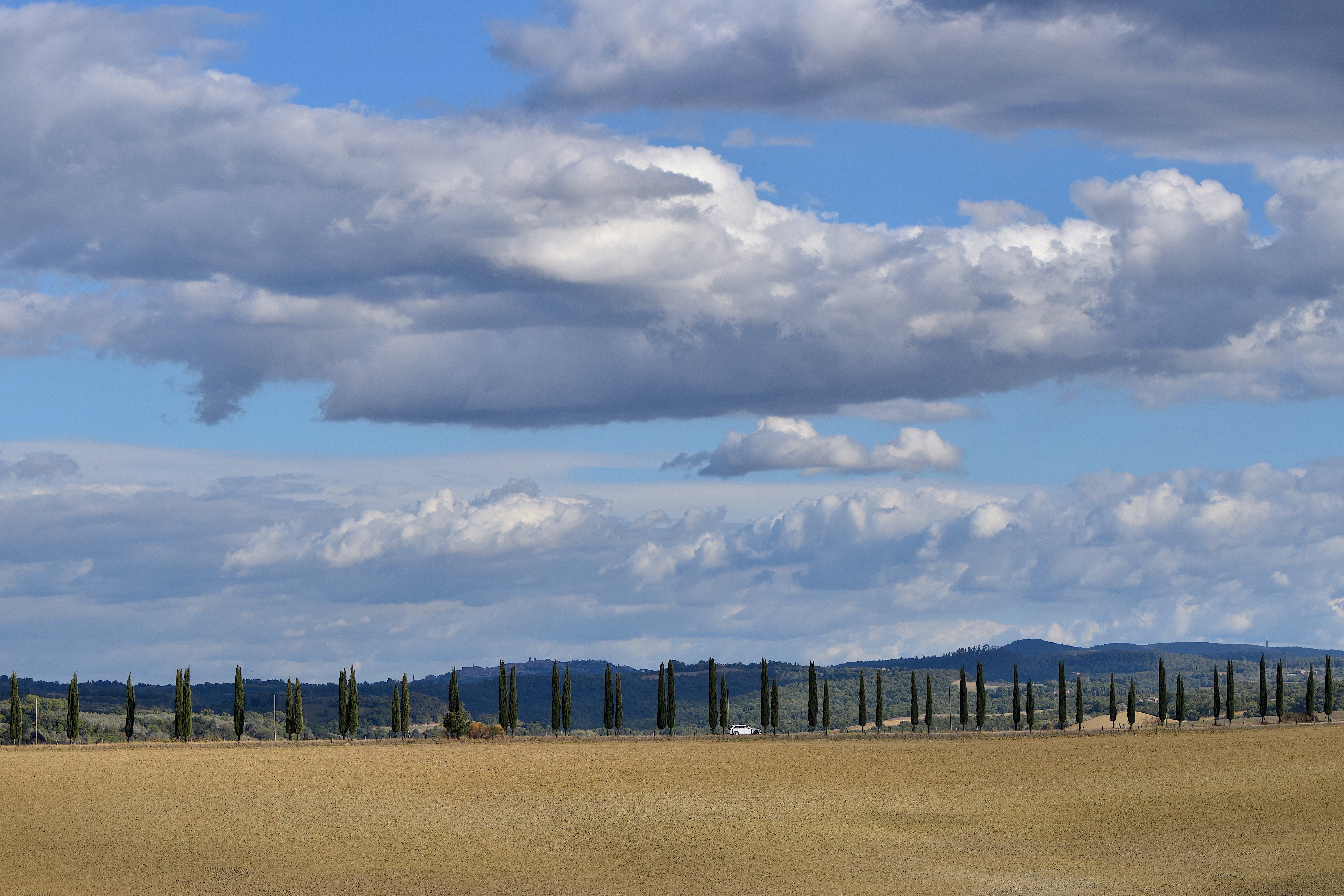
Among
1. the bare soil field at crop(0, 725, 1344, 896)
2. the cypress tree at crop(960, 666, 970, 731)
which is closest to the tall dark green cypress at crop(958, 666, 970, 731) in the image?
the cypress tree at crop(960, 666, 970, 731)

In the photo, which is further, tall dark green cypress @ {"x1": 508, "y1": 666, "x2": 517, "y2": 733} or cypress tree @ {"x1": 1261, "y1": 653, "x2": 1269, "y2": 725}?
cypress tree @ {"x1": 1261, "y1": 653, "x2": 1269, "y2": 725}

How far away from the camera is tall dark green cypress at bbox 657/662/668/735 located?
395 feet

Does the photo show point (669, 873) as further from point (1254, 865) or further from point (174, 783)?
point (174, 783)

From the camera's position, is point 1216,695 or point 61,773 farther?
point 1216,695

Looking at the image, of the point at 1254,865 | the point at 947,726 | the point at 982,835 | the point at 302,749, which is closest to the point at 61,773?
the point at 302,749

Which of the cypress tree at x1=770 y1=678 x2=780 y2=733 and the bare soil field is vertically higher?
the bare soil field

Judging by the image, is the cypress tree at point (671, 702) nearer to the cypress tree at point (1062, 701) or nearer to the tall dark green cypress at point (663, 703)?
the tall dark green cypress at point (663, 703)

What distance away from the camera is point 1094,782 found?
72.2 meters

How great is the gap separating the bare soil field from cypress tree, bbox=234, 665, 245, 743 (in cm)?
2372

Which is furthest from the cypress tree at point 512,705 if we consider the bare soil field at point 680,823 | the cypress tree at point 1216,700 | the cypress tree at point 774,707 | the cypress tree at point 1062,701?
the cypress tree at point 1216,700

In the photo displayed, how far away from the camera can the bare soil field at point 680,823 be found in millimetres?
45000

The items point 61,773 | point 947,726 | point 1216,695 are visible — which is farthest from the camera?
point 947,726

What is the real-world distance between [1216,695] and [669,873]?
103616 millimetres

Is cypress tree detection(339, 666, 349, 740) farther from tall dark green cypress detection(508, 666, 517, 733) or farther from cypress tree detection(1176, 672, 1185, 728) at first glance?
cypress tree detection(1176, 672, 1185, 728)
